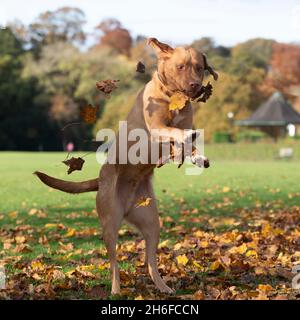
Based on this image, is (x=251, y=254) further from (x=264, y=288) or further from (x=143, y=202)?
(x=143, y=202)

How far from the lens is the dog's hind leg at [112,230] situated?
15.7ft

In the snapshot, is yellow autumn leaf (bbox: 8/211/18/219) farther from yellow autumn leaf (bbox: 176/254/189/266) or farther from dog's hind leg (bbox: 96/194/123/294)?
dog's hind leg (bbox: 96/194/123/294)

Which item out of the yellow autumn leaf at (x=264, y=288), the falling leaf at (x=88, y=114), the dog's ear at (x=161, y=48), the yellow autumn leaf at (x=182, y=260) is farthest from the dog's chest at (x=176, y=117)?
the yellow autumn leaf at (x=182, y=260)

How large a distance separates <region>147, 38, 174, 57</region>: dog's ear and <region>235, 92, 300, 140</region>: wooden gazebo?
47.2 meters

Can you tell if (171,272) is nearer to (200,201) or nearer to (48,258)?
(48,258)

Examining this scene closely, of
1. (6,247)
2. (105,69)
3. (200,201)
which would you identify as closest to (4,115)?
(105,69)

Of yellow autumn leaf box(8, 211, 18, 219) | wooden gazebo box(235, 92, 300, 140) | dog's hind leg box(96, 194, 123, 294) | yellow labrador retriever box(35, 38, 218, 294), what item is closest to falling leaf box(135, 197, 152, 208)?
yellow labrador retriever box(35, 38, 218, 294)

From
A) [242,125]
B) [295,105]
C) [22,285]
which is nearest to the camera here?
[22,285]

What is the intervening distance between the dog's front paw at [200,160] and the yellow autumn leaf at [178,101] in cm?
37

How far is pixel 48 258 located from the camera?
6.67 m

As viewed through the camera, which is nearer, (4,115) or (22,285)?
(22,285)

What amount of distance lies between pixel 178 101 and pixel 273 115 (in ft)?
162
